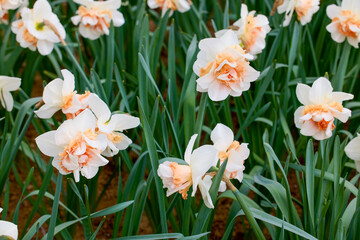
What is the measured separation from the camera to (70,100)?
4.20 ft

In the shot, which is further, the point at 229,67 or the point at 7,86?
the point at 7,86

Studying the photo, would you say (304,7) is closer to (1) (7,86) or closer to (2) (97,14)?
(2) (97,14)

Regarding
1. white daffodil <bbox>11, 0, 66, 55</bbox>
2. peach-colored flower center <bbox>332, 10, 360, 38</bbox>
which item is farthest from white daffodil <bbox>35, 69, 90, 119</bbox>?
peach-colored flower center <bbox>332, 10, 360, 38</bbox>

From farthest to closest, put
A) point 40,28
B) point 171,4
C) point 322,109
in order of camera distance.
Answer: point 171,4, point 40,28, point 322,109

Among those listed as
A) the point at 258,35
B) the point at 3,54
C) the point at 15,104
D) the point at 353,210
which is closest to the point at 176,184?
the point at 353,210

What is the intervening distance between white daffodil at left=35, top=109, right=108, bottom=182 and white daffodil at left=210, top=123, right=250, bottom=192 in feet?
0.86

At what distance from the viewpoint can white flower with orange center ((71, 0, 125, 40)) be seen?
1812mm

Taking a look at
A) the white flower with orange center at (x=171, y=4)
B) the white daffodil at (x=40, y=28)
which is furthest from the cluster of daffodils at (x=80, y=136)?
the white flower with orange center at (x=171, y=4)

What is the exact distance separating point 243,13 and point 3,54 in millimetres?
1058

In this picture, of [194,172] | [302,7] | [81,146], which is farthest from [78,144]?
[302,7]

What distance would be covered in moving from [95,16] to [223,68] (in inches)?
28.9

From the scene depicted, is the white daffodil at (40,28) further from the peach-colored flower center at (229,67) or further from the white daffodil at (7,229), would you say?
the white daffodil at (7,229)

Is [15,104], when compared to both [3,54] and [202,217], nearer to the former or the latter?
[3,54]

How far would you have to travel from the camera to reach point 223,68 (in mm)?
1248
